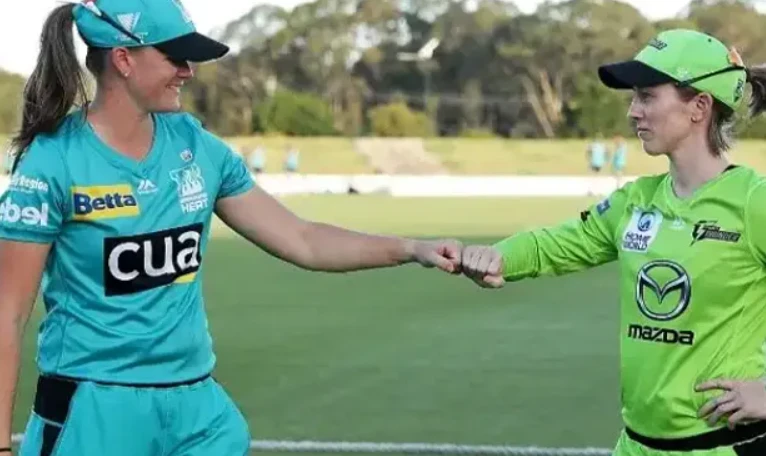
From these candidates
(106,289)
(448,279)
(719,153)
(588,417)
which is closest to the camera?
(106,289)

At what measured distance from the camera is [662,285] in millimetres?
3537

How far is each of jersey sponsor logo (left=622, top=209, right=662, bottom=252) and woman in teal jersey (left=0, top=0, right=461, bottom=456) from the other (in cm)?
110

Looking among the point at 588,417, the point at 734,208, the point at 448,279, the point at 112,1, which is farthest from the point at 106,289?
the point at 448,279

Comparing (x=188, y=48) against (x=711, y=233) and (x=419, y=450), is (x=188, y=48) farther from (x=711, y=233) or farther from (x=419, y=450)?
(x=419, y=450)

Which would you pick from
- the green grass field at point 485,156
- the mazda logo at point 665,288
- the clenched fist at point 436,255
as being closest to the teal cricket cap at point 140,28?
the clenched fist at point 436,255

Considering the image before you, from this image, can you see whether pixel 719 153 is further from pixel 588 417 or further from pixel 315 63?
pixel 315 63

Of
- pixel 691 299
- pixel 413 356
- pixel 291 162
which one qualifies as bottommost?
pixel 291 162

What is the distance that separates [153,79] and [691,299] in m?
1.45

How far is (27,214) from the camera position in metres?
3.31

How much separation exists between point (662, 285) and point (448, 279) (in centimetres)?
1111

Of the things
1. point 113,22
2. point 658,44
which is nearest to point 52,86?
point 113,22

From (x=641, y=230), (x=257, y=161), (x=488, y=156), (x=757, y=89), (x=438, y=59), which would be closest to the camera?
(x=641, y=230)

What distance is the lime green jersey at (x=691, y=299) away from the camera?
11.4ft

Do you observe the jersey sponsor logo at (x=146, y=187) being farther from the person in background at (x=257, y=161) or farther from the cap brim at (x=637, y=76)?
the person in background at (x=257, y=161)
